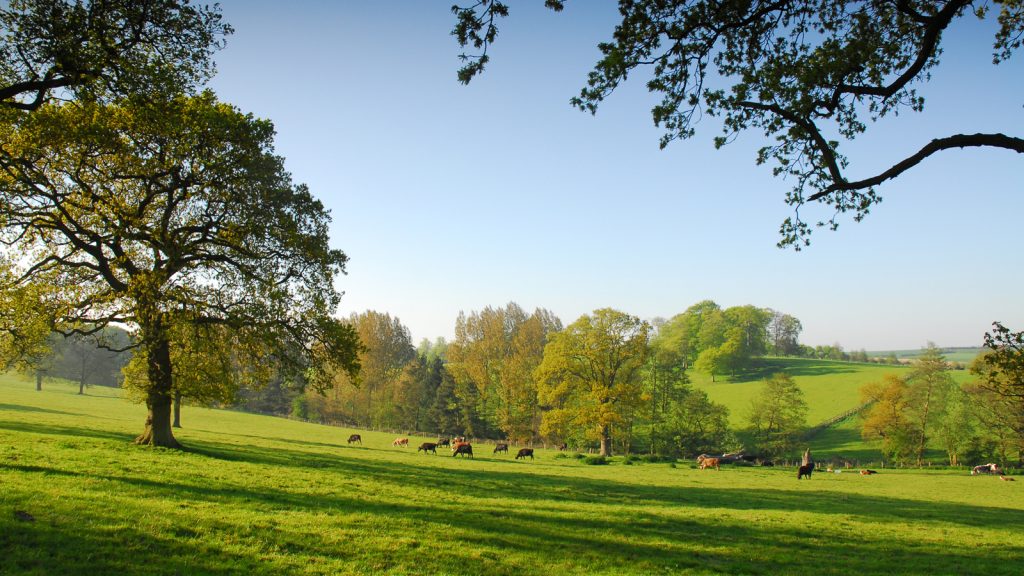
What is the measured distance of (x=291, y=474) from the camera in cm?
1809

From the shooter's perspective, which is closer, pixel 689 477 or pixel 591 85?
pixel 591 85

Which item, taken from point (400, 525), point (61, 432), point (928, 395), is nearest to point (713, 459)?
point (928, 395)

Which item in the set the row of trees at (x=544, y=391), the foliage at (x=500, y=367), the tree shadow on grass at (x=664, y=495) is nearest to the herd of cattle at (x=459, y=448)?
the row of trees at (x=544, y=391)

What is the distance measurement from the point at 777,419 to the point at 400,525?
2480 inches

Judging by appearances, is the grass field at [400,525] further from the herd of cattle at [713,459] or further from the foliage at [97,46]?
the herd of cattle at [713,459]

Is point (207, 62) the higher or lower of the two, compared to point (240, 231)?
higher

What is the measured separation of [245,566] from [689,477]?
31171mm

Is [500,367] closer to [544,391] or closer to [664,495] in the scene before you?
[544,391]

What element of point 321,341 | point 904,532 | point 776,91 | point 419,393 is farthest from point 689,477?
point 419,393

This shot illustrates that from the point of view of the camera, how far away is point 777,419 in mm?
62750

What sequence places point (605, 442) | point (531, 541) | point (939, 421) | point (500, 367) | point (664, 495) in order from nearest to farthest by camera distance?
point (531, 541)
point (664, 495)
point (605, 442)
point (939, 421)
point (500, 367)

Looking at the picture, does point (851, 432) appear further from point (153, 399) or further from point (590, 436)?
point (153, 399)

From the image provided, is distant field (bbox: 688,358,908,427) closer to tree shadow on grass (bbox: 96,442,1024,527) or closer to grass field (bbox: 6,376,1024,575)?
tree shadow on grass (bbox: 96,442,1024,527)

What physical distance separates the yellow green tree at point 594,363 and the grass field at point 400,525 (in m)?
29.1
